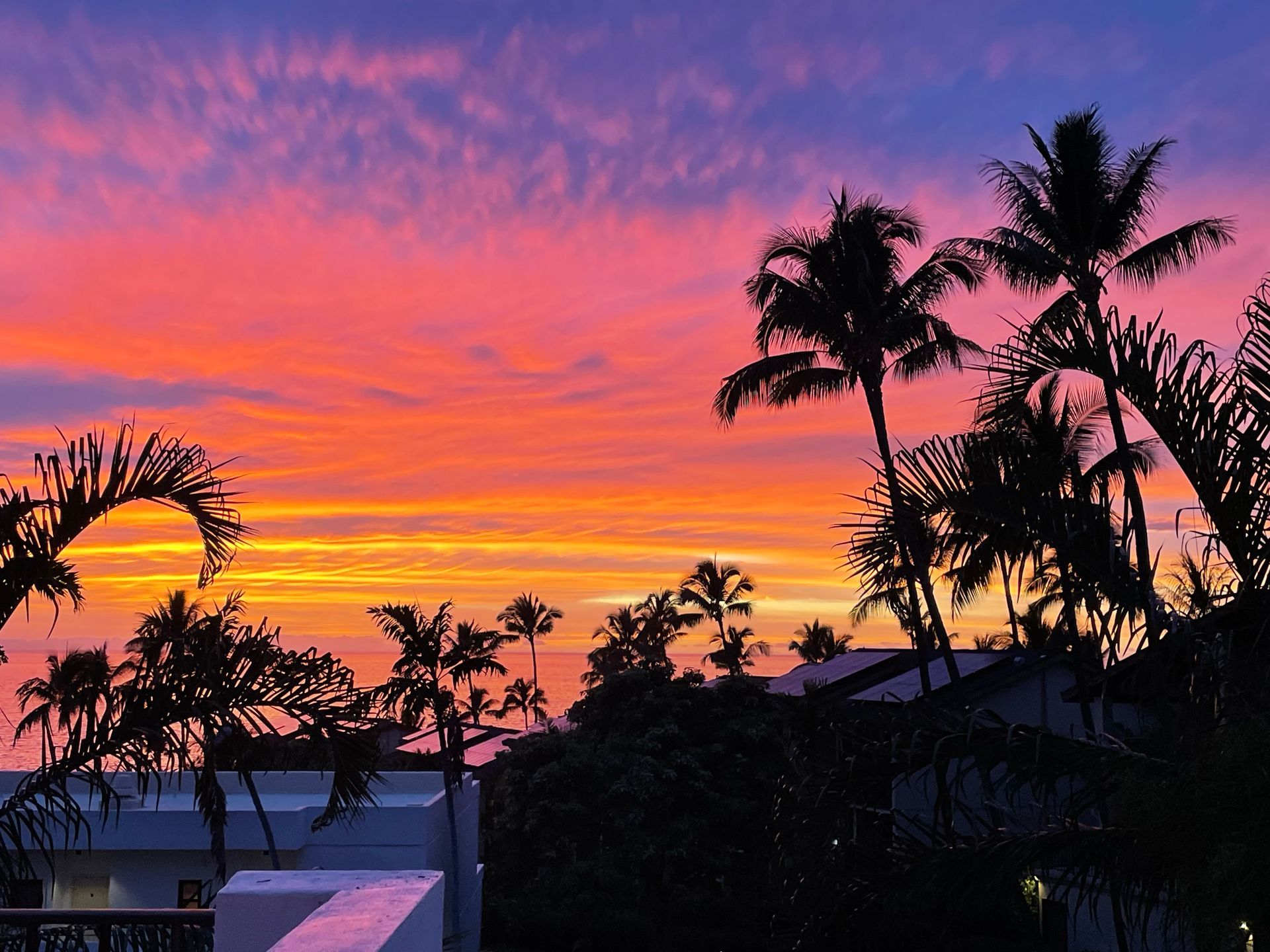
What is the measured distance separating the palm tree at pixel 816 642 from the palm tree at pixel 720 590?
11390 mm

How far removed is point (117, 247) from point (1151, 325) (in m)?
13.0

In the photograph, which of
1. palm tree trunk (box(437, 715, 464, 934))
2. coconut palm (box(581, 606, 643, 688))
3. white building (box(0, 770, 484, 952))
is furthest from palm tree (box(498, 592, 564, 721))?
white building (box(0, 770, 484, 952))

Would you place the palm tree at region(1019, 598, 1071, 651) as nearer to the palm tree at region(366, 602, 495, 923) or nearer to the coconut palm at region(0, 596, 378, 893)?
the palm tree at region(366, 602, 495, 923)

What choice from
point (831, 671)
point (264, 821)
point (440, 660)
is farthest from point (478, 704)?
point (264, 821)

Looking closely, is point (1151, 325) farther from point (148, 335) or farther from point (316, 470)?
point (316, 470)

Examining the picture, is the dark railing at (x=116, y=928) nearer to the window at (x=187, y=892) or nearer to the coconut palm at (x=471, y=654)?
the window at (x=187, y=892)

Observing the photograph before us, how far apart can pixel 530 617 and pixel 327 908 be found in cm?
6215

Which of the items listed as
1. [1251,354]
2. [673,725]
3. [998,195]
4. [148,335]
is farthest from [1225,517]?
[673,725]

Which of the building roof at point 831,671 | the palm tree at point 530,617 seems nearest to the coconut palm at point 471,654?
the building roof at point 831,671

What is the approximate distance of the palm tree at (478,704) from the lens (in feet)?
195

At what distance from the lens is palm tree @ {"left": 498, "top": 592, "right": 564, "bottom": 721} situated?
6425 centimetres

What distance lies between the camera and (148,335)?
15.3 m

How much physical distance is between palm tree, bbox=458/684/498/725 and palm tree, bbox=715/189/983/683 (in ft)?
121

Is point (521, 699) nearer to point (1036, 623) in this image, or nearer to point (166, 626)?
point (1036, 623)
